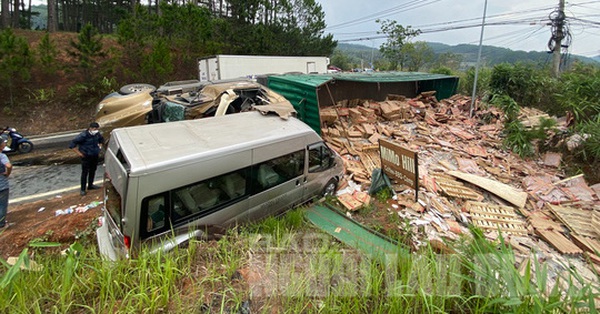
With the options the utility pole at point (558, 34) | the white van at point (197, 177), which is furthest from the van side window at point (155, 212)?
the utility pole at point (558, 34)

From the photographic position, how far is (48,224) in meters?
4.84

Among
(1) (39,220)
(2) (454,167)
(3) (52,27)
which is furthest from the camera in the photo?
(3) (52,27)

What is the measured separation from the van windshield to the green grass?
0.92m

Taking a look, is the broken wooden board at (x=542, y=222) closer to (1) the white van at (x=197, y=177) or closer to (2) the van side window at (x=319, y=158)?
(2) the van side window at (x=319, y=158)

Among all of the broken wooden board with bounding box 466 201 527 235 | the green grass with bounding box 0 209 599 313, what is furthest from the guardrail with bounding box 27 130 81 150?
the broken wooden board with bounding box 466 201 527 235

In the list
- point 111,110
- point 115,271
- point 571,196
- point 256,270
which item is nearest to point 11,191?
point 111,110

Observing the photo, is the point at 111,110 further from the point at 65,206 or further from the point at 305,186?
the point at 305,186

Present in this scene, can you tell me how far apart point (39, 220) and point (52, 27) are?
20.0 meters

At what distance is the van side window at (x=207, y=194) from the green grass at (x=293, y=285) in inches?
44.6

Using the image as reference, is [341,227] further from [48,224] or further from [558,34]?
[558,34]

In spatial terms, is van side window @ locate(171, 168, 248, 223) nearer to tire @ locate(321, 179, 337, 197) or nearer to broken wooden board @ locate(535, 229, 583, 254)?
tire @ locate(321, 179, 337, 197)

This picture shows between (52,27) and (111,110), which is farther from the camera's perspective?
(52,27)

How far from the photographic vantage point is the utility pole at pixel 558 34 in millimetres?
17750

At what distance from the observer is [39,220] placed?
5102 millimetres
